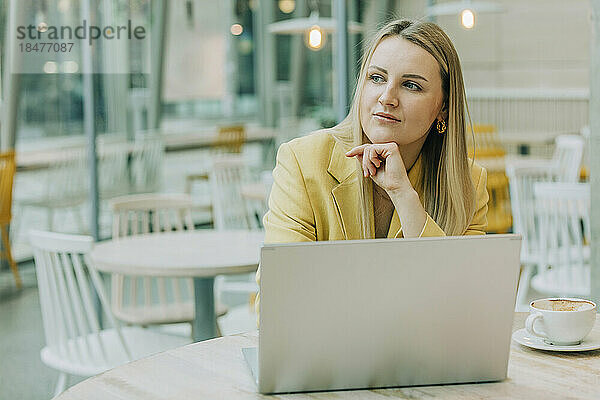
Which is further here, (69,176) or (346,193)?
(69,176)

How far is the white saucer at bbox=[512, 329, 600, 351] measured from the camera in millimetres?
1578

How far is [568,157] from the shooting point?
6211 mm

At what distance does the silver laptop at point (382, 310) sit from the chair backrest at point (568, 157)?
189 inches

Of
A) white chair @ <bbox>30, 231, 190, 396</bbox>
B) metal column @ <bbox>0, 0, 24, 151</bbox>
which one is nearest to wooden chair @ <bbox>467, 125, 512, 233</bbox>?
metal column @ <bbox>0, 0, 24, 151</bbox>

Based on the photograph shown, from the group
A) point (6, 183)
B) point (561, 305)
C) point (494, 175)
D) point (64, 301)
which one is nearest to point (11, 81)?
point (6, 183)

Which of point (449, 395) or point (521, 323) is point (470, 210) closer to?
point (521, 323)

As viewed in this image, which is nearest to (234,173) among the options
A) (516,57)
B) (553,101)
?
(516,57)

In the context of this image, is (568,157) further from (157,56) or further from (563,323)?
(563,323)

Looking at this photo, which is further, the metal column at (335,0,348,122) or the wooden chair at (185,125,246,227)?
the wooden chair at (185,125,246,227)

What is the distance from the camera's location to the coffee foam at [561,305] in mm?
1624

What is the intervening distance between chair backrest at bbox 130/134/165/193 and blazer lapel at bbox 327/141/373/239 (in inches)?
119

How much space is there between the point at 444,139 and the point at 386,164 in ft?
0.82

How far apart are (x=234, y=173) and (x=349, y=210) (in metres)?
3.30

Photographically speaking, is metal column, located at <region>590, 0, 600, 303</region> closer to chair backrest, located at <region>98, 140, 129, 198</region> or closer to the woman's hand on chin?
the woman's hand on chin
